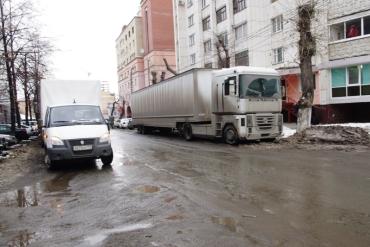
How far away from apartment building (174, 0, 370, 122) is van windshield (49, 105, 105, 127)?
32.9 feet

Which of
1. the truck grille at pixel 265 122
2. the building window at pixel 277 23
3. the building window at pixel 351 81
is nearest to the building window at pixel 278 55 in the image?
the building window at pixel 277 23

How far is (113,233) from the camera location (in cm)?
559

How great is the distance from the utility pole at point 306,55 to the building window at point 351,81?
27.3ft

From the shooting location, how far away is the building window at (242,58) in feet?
122

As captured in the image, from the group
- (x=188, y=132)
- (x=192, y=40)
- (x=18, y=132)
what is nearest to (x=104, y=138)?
(x=188, y=132)

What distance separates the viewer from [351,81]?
1032 inches

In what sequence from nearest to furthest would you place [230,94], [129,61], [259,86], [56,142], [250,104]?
[56,142]
[250,104]
[259,86]
[230,94]
[129,61]

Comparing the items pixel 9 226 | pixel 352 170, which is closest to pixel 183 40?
pixel 352 170

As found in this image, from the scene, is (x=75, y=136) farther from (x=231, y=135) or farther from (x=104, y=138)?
(x=231, y=135)

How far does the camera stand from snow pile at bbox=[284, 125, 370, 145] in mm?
15805

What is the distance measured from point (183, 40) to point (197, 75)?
104ft

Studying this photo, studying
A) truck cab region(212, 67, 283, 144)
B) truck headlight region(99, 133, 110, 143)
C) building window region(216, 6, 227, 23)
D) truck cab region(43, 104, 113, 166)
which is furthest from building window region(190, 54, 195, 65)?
truck headlight region(99, 133, 110, 143)

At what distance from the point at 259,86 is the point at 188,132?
221 inches

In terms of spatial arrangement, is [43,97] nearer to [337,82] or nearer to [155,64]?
[337,82]
